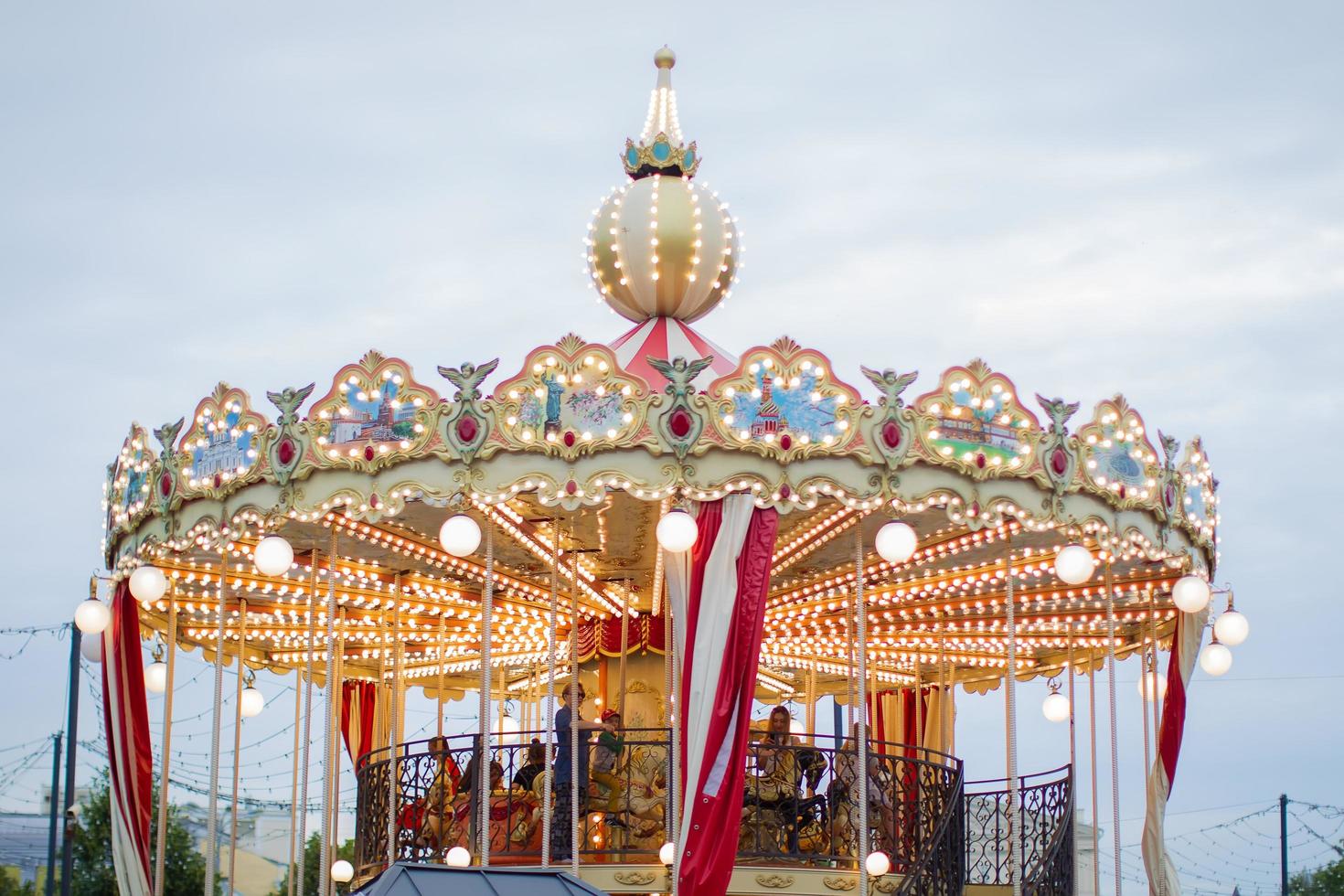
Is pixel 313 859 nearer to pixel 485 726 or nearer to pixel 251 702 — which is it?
Result: pixel 251 702

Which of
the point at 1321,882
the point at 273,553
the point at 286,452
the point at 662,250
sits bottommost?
the point at 1321,882

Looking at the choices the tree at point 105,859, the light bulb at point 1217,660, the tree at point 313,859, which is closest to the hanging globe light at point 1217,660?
the light bulb at point 1217,660

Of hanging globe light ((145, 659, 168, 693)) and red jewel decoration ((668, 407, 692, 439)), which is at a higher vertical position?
red jewel decoration ((668, 407, 692, 439))

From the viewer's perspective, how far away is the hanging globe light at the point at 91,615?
15.1 m

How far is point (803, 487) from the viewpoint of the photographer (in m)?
13.3

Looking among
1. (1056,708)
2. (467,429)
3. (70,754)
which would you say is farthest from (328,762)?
(70,754)

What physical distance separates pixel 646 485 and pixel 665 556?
1.97 feet

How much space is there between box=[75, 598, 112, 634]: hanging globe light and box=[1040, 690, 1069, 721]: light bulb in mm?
9809

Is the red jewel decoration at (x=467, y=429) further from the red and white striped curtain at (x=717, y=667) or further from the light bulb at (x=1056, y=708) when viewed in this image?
the light bulb at (x=1056, y=708)

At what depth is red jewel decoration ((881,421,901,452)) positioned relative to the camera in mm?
13422

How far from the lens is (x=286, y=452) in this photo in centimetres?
1391

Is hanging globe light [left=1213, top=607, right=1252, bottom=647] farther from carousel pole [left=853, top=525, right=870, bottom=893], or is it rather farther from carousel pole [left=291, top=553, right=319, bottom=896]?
carousel pole [left=291, top=553, right=319, bottom=896]

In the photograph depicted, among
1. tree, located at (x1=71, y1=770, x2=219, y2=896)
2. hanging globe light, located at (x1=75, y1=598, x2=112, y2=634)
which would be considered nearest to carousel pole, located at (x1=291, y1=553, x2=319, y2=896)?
hanging globe light, located at (x1=75, y1=598, x2=112, y2=634)

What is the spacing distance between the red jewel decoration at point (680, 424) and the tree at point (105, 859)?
1928cm
